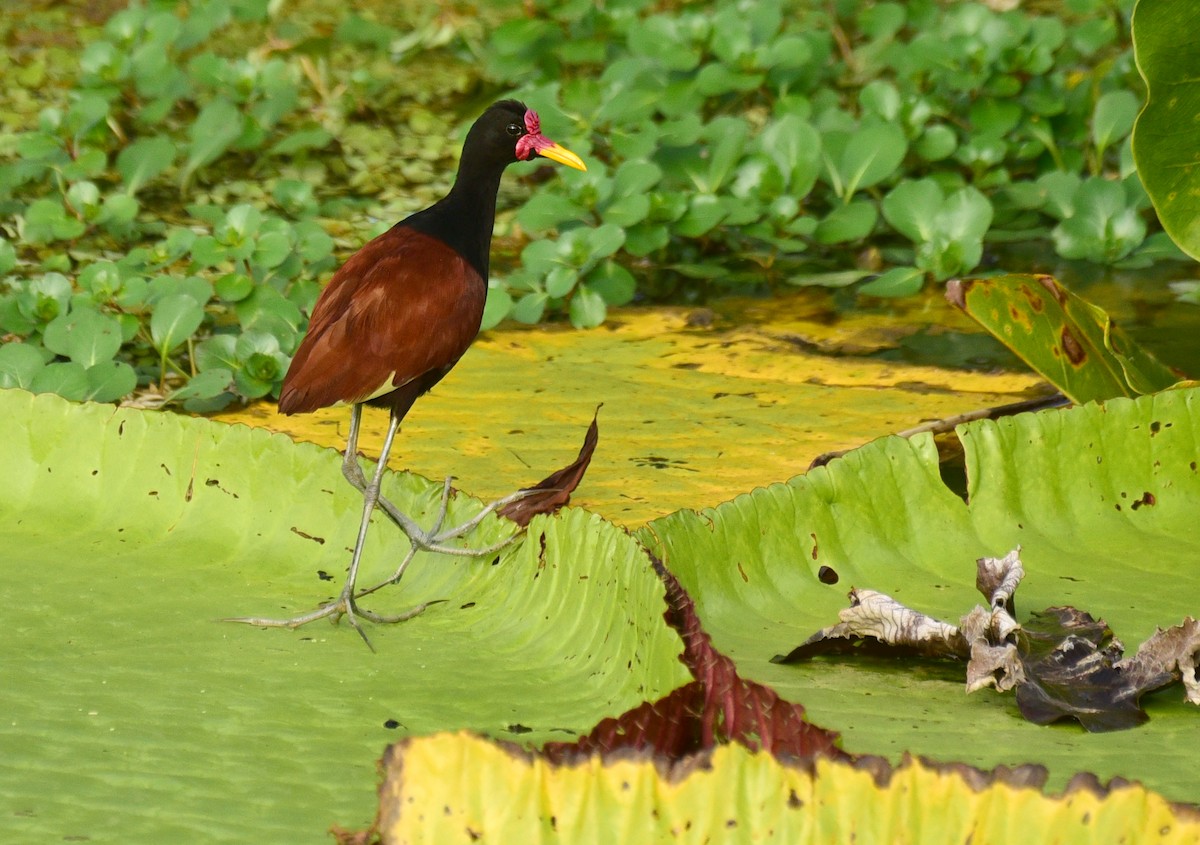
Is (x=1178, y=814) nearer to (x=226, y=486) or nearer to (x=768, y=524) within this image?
(x=768, y=524)

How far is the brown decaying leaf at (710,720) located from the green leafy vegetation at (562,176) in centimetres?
191

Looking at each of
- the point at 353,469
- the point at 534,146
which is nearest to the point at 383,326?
the point at 353,469

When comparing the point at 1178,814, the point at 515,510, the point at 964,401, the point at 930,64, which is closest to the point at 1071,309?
the point at 964,401

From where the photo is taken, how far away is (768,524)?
2.06 meters

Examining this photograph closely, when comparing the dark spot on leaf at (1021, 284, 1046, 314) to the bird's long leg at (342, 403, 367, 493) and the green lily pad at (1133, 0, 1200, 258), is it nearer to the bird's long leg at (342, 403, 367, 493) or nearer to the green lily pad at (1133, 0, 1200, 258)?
the green lily pad at (1133, 0, 1200, 258)

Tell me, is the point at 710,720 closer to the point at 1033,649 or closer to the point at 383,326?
the point at 1033,649

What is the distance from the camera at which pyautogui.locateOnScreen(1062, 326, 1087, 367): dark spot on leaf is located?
2592 millimetres

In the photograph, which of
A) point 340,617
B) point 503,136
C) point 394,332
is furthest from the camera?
point 503,136

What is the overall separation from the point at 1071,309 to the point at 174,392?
1.72 meters

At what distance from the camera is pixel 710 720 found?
4.80 ft

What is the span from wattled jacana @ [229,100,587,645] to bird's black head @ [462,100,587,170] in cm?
22

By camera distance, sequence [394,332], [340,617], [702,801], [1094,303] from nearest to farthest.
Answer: [702,801] → [340,617] → [394,332] → [1094,303]

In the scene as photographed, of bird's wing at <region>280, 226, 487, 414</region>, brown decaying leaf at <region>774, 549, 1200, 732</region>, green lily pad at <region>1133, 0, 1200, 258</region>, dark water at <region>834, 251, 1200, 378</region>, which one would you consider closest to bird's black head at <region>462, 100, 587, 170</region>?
bird's wing at <region>280, 226, 487, 414</region>

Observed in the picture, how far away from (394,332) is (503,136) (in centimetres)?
63
